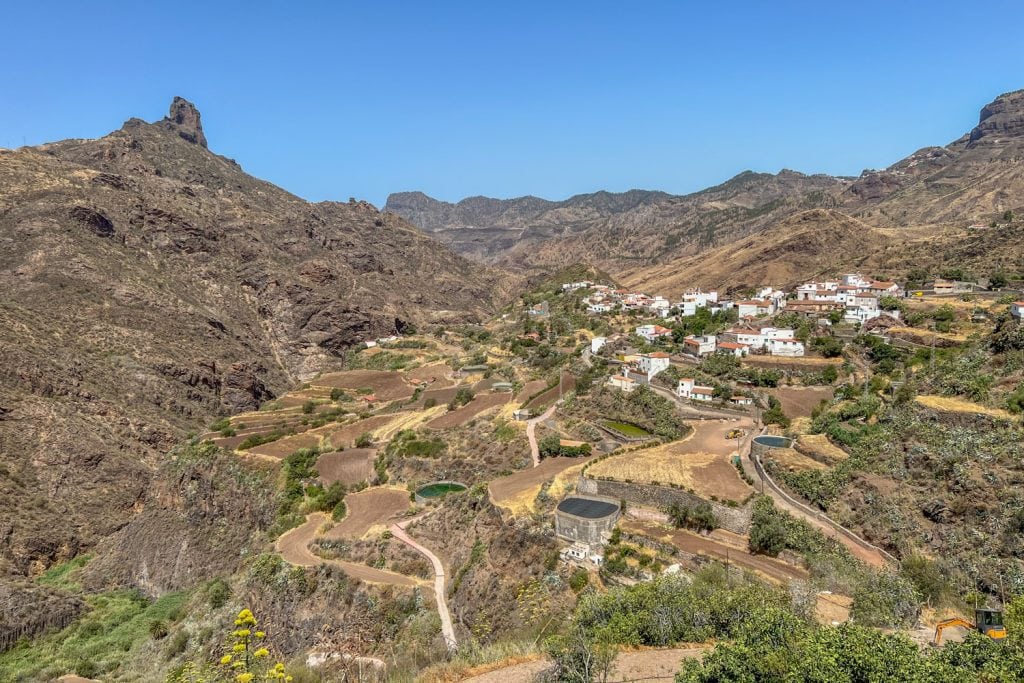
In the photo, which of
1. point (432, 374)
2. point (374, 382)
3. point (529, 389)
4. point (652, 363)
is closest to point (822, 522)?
point (652, 363)

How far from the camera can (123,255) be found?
8881cm

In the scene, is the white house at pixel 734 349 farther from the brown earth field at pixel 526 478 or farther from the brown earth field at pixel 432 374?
the brown earth field at pixel 432 374

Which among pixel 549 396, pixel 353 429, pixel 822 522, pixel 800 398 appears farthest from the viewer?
pixel 353 429

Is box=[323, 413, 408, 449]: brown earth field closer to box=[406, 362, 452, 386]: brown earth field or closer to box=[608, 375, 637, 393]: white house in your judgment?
box=[406, 362, 452, 386]: brown earth field

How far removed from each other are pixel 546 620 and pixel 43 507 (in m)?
46.4

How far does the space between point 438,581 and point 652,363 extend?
2940 centimetres

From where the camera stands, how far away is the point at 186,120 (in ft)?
582

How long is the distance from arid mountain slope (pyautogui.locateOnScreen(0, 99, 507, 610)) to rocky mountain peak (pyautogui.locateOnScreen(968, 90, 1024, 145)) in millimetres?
178731

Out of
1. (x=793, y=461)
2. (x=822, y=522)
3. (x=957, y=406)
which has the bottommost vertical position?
(x=822, y=522)

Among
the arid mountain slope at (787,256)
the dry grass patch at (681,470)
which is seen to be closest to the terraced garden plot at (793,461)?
the dry grass patch at (681,470)

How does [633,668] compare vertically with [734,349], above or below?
below

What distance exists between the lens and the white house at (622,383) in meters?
47.7

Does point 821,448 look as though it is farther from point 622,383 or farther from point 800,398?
point 622,383

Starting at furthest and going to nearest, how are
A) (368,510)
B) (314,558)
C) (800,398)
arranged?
(800,398) < (368,510) < (314,558)
